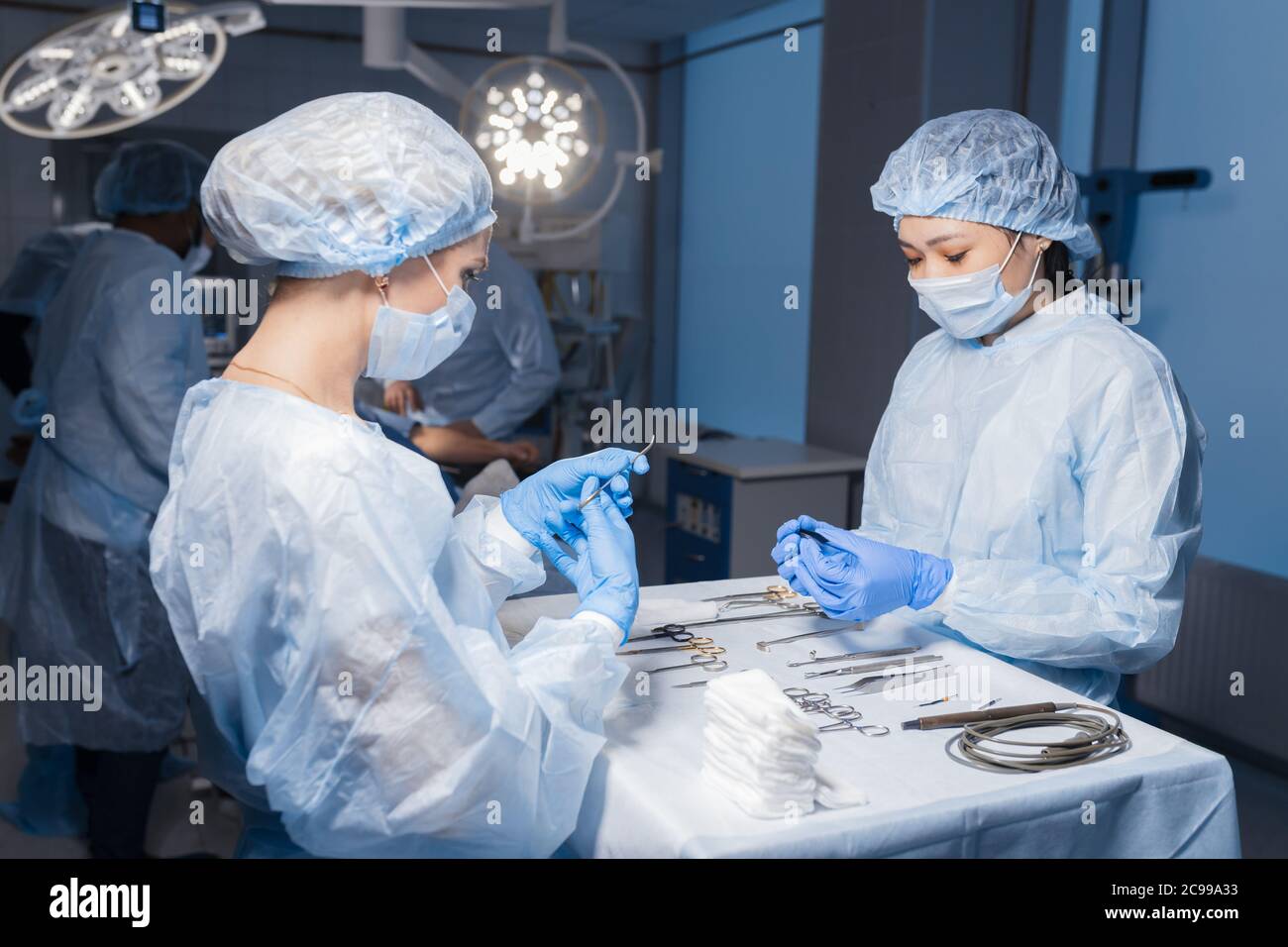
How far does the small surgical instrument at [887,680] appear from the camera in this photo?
138cm

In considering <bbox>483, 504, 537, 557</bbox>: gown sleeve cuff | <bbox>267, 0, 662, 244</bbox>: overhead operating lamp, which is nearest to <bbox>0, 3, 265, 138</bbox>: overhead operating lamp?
<bbox>267, 0, 662, 244</bbox>: overhead operating lamp

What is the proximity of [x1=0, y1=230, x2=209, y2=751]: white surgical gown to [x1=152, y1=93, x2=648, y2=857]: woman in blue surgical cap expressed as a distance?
1.33 m

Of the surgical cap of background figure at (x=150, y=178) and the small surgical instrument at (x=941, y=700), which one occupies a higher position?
the surgical cap of background figure at (x=150, y=178)

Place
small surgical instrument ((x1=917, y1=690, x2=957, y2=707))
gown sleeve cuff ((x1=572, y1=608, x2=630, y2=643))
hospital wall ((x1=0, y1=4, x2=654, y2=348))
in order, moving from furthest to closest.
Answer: hospital wall ((x1=0, y1=4, x2=654, y2=348)), small surgical instrument ((x1=917, y1=690, x2=957, y2=707)), gown sleeve cuff ((x1=572, y1=608, x2=630, y2=643))

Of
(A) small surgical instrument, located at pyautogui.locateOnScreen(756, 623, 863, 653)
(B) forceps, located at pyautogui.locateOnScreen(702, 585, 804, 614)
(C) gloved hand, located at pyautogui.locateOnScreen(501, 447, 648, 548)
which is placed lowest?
(A) small surgical instrument, located at pyautogui.locateOnScreen(756, 623, 863, 653)

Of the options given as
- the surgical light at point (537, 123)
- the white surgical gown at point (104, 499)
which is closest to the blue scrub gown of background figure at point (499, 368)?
the surgical light at point (537, 123)

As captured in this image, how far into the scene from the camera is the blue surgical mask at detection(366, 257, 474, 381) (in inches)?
47.3

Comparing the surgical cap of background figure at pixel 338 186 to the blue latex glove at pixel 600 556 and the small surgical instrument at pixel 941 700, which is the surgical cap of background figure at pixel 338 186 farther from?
the small surgical instrument at pixel 941 700

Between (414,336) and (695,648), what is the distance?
1.91 ft

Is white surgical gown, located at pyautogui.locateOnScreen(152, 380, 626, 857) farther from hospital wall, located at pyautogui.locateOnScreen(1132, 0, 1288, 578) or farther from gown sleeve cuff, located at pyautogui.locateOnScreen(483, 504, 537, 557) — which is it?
hospital wall, located at pyautogui.locateOnScreen(1132, 0, 1288, 578)

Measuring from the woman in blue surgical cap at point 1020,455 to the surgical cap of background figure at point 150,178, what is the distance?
1.56 m
